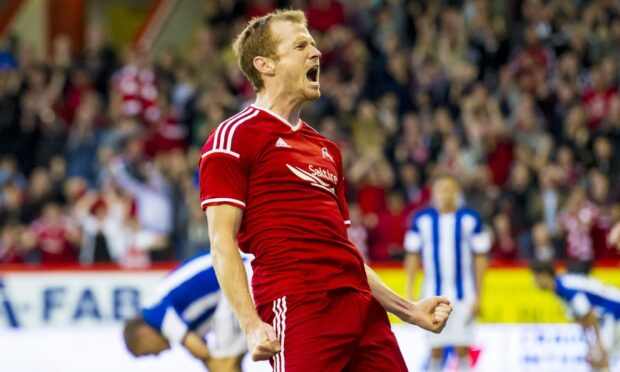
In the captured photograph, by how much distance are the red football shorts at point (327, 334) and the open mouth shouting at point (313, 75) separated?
2.44 feet

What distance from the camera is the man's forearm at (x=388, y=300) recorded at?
14.9 ft

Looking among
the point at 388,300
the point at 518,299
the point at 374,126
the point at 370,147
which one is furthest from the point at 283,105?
the point at 374,126

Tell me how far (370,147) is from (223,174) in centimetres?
1054

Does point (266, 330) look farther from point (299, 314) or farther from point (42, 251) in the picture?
point (42, 251)

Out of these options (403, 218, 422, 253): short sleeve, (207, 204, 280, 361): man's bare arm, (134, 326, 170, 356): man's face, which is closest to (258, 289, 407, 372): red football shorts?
(207, 204, 280, 361): man's bare arm

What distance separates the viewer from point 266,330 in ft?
13.2

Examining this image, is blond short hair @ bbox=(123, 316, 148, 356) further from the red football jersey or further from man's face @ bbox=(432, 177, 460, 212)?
man's face @ bbox=(432, 177, 460, 212)

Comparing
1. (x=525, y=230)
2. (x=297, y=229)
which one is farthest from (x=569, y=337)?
(x=297, y=229)

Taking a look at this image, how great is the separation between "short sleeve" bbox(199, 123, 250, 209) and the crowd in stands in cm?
879

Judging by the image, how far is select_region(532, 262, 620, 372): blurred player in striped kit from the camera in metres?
9.34

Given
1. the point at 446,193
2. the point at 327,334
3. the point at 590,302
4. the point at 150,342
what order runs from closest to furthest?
1. the point at 327,334
2. the point at 150,342
3. the point at 590,302
4. the point at 446,193

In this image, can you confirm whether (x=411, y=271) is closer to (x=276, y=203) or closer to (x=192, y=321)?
(x=192, y=321)

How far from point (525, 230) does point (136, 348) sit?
779 centimetres

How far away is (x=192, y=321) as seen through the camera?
6.76m
